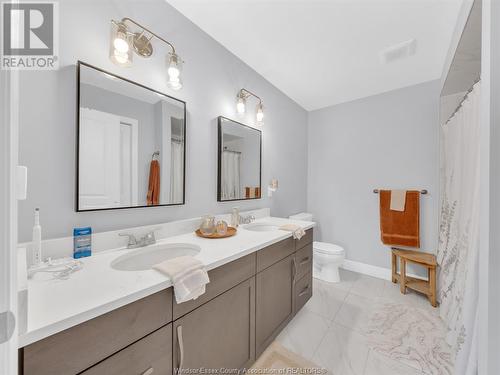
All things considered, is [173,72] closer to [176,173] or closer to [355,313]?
[176,173]

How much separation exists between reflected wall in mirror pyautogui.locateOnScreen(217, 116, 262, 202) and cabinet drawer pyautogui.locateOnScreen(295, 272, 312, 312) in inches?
36.5

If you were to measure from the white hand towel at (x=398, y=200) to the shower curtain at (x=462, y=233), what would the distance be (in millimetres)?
434

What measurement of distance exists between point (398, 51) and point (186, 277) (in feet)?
8.14

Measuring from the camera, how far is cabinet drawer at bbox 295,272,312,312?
5.68 ft

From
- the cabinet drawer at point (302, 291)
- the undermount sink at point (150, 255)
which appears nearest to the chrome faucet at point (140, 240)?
the undermount sink at point (150, 255)

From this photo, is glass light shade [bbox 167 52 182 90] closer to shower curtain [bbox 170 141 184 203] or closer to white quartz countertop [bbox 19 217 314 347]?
shower curtain [bbox 170 141 184 203]

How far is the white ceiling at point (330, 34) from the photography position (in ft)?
4.55

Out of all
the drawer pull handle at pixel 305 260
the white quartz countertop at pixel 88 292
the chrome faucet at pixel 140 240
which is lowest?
the drawer pull handle at pixel 305 260

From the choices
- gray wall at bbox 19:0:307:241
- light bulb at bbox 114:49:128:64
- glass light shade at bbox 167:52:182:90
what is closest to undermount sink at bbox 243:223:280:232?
gray wall at bbox 19:0:307:241

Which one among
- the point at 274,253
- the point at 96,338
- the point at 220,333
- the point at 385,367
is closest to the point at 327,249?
the point at 385,367

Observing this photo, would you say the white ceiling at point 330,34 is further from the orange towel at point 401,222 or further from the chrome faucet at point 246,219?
the chrome faucet at point 246,219

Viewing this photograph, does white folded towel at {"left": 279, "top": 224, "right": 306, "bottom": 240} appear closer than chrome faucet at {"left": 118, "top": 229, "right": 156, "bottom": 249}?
No

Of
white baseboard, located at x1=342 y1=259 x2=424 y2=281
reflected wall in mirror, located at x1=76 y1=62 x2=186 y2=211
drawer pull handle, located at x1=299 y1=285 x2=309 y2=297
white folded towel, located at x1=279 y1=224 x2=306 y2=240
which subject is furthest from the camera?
white baseboard, located at x1=342 y1=259 x2=424 y2=281

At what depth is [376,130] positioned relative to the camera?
8.61ft
